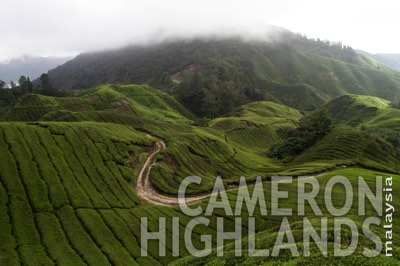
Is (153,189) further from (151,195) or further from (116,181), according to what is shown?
(116,181)

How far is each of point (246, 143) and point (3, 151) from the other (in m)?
73.3

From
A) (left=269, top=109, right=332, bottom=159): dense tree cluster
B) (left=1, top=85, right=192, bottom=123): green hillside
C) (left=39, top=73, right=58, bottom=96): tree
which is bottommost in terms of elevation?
(left=269, top=109, right=332, bottom=159): dense tree cluster

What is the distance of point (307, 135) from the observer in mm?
83375

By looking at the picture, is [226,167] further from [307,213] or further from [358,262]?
[358,262]

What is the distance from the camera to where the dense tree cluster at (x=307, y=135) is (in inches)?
3219

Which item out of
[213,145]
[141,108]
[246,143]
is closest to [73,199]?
[213,145]

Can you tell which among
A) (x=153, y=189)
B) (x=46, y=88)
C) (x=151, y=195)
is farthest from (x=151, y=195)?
(x=46, y=88)

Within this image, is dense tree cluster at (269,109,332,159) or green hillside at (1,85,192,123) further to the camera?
green hillside at (1,85,192,123)

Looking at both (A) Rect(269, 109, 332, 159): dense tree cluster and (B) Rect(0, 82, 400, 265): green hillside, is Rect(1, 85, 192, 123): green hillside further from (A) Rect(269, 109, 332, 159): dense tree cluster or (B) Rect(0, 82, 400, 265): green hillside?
(A) Rect(269, 109, 332, 159): dense tree cluster

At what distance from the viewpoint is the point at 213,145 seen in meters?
75.6


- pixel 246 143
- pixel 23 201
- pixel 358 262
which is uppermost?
pixel 358 262

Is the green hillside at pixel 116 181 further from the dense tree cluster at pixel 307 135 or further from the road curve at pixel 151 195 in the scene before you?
the dense tree cluster at pixel 307 135

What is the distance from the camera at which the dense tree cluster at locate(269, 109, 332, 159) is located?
8175 cm

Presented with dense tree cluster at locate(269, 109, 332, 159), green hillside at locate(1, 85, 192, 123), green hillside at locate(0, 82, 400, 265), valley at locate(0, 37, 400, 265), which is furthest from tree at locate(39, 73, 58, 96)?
dense tree cluster at locate(269, 109, 332, 159)
